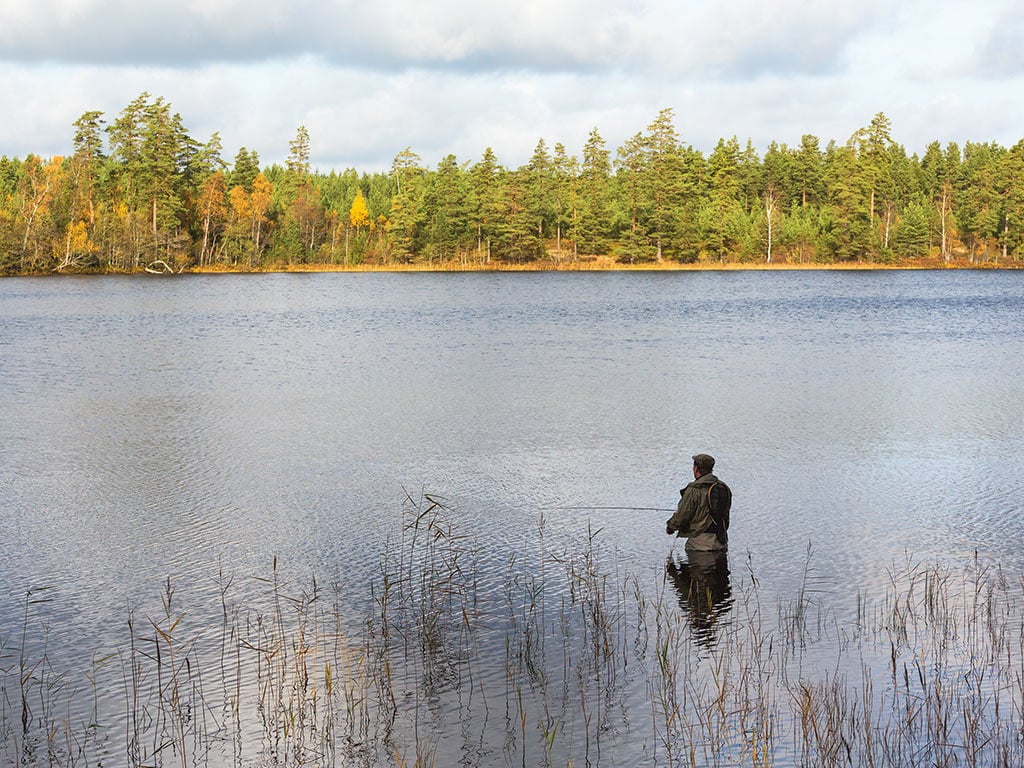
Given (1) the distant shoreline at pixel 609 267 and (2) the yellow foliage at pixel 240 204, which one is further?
(1) the distant shoreline at pixel 609 267

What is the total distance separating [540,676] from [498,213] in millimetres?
116377

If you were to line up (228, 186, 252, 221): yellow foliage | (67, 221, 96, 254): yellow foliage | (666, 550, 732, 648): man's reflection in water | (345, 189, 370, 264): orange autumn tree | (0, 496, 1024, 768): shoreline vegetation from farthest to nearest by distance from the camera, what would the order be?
(345, 189, 370, 264): orange autumn tree < (228, 186, 252, 221): yellow foliage < (67, 221, 96, 254): yellow foliage < (666, 550, 732, 648): man's reflection in water < (0, 496, 1024, 768): shoreline vegetation

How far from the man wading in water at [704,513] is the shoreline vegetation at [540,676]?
2.09ft

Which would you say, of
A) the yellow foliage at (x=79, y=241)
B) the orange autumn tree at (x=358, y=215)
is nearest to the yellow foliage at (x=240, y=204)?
the yellow foliage at (x=79, y=241)

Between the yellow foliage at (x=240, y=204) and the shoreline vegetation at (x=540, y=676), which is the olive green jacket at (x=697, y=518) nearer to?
the shoreline vegetation at (x=540, y=676)

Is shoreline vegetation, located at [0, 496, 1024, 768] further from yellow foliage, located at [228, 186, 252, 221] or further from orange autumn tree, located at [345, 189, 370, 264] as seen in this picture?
orange autumn tree, located at [345, 189, 370, 264]

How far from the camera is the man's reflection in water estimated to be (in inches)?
458

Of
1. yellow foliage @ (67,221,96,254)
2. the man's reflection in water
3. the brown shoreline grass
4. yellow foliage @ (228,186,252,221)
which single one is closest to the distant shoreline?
the brown shoreline grass

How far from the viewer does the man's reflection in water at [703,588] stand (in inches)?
458

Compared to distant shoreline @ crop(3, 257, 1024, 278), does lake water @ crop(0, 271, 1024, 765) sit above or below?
below

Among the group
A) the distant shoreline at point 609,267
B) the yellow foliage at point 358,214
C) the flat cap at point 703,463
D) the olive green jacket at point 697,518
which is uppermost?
the yellow foliage at point 358,214

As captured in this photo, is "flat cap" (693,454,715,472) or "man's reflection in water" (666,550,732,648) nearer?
"man's reflection in water" (666,550,732,648)

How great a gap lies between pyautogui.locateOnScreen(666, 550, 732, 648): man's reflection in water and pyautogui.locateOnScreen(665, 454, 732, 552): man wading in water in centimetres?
15

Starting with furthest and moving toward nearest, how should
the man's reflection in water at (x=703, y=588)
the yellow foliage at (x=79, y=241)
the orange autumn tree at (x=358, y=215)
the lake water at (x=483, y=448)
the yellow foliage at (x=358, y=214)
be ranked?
1. the yellow foliage at (x=358, y=214)
2. the orange autumn tree at (x=358, y=215)
3. the yellow foliage at (x=79, y=241)
4. the lake water at (x=483, y=448)
5. the man's reflection in water at (x=703, y=588)
